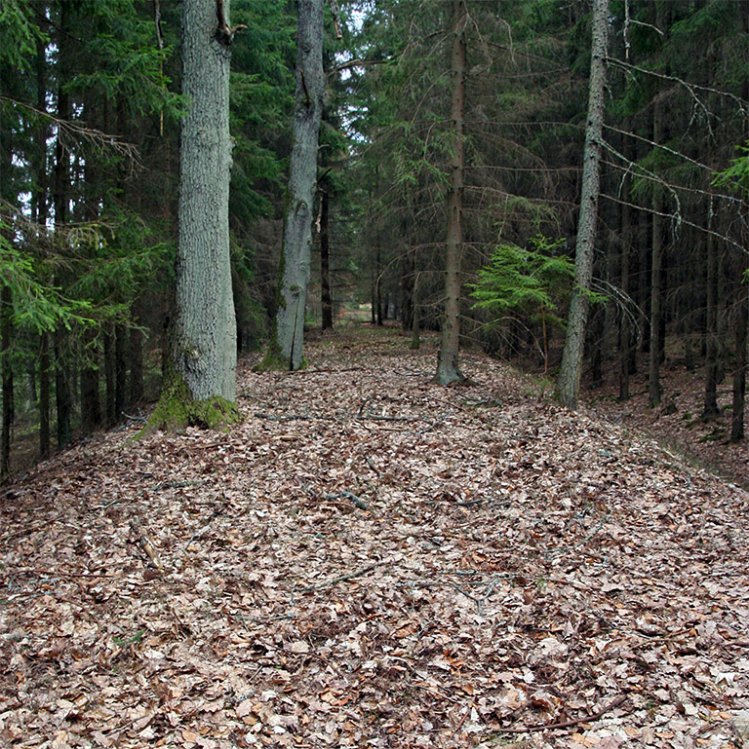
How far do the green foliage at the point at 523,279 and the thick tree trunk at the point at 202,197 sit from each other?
14.0 ft

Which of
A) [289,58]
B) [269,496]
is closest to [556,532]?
[269,496]

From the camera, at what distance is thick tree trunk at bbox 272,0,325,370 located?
1198cm

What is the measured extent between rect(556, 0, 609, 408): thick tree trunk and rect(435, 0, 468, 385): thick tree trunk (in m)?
2.19

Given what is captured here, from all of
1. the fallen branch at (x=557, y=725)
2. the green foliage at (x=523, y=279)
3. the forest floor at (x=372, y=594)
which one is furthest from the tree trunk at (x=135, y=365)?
the fallen branch at (x=557, y=725)

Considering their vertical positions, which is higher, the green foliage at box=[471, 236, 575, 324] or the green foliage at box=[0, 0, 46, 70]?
the green foliage at box=[0, 0, 46, 70]

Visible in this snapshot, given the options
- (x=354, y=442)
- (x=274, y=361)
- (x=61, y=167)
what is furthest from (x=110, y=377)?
(x=354, y=442)

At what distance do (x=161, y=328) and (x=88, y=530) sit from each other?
810 centimetres

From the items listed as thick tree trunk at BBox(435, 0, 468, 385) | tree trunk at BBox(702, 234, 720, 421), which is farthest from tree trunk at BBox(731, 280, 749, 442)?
thick tree trunk at BBox(435, 0, 468, 385)

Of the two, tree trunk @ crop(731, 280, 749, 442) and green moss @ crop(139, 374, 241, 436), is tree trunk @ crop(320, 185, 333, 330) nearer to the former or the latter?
tree trunk @ crop(731, 280, 749, 442)

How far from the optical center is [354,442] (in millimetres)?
7711

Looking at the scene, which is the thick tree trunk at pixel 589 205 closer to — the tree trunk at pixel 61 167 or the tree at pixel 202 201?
the tree at pixel 202 201

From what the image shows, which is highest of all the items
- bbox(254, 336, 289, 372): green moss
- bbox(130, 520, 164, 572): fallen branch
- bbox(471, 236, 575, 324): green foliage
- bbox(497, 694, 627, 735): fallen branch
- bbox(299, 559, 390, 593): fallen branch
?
bbox(471, 236, 575, 324): green foliage

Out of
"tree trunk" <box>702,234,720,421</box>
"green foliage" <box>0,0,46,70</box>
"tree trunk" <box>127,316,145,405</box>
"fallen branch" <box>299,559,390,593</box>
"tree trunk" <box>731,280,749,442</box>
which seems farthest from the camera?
"tree trunk" <box>702,234,720,421</box>

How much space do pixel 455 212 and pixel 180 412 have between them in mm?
6424
